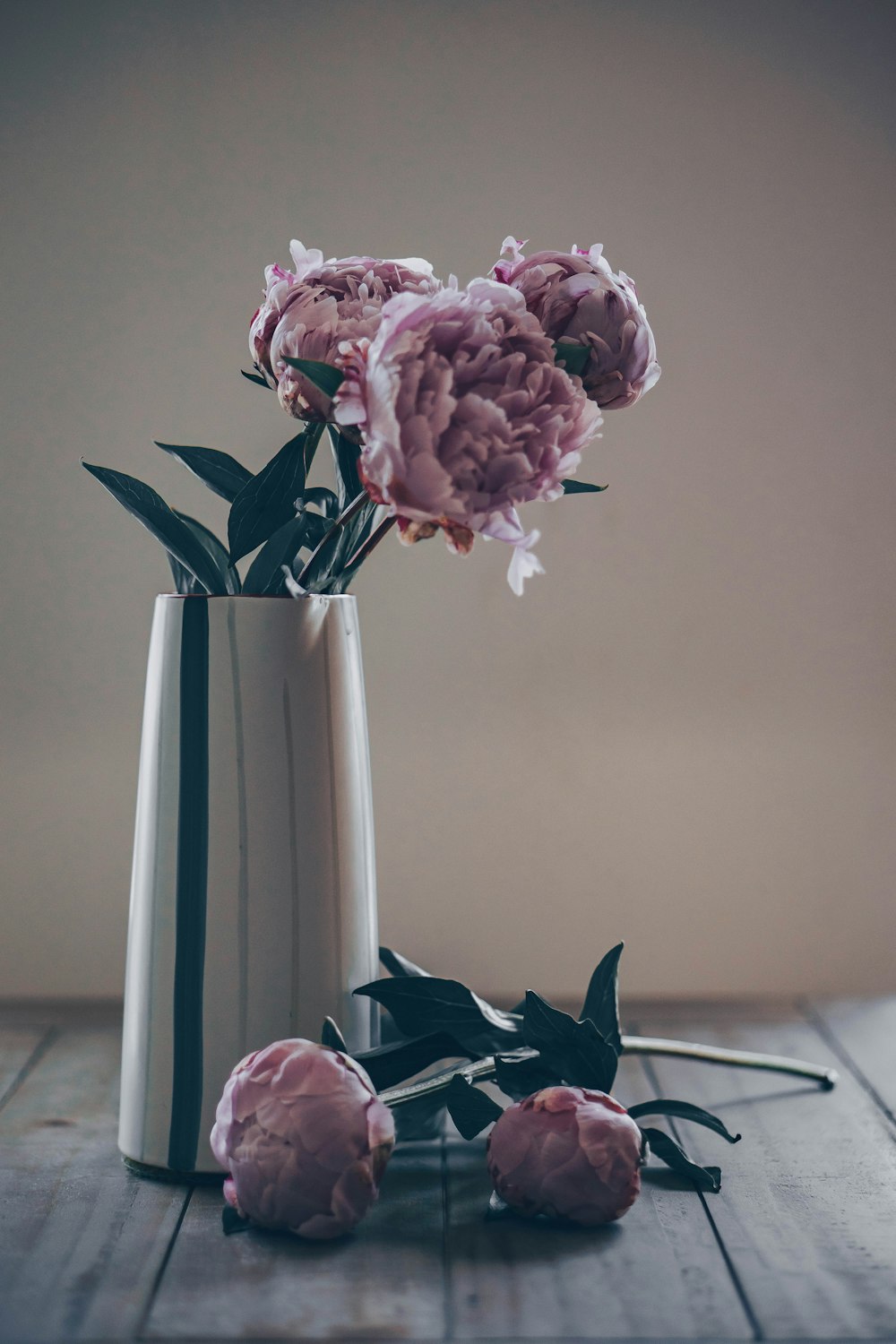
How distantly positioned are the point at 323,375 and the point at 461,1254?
0.38m

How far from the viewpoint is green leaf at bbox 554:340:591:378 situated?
51 cm

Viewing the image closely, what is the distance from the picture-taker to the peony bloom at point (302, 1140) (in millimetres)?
481

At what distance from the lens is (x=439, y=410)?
1.47 ft

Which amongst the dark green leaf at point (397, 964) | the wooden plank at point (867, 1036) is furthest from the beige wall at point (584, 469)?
the dark green leaf at point (397, 964)

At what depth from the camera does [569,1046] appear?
0.57 meters

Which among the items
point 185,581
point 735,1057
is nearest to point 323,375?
point 185,581

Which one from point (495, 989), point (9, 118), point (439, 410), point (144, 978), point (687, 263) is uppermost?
point (9, 118)

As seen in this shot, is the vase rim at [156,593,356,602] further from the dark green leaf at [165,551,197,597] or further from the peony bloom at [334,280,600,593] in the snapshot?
the peony bloom at [334,280,600,593]

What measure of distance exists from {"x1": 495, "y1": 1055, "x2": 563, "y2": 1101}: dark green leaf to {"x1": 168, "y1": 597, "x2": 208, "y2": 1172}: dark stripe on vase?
5.7 inches

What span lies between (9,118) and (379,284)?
0.62 metres

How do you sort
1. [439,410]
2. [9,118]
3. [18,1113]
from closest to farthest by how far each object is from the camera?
[439,410] → [18,1113] → [9,118]

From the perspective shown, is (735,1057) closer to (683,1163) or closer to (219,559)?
(683,1163)

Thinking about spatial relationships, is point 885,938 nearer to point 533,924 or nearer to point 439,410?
point 533,924

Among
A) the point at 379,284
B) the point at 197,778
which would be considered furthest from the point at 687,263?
the point at 197,778
